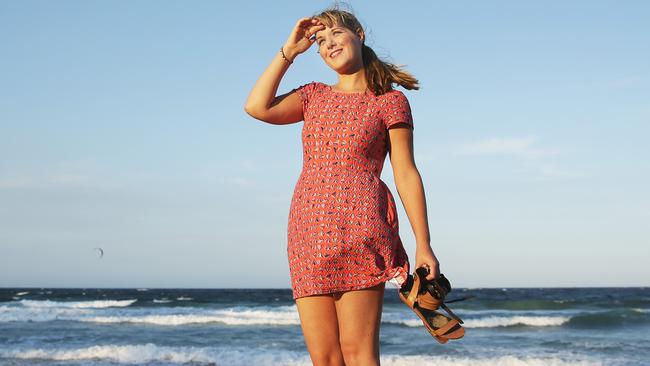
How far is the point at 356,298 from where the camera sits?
2422 mm

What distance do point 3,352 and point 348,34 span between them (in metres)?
11.8

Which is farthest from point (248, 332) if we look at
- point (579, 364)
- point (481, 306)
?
point (481, 306)

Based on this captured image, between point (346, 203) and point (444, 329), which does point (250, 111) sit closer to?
point (346, 203)

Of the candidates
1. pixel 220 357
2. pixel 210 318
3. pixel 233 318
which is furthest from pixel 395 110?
pixel 233 318

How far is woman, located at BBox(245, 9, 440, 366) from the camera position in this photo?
242 cm

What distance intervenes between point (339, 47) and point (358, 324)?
94cm

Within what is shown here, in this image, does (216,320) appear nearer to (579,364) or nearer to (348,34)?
(579,364)

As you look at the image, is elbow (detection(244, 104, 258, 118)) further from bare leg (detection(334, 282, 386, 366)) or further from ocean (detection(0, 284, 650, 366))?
ocean (detection(0, 284, 650, 366))

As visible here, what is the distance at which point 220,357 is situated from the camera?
1239cm

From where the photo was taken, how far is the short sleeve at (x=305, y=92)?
2727mm

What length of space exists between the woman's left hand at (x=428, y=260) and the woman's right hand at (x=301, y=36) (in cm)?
80

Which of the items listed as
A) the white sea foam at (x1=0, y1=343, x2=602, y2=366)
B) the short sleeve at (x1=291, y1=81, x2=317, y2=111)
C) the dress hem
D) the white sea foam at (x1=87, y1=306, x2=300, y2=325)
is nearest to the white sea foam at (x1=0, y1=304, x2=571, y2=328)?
the white sea foam at (x1=87, y1=306, x2=300, y2=325)

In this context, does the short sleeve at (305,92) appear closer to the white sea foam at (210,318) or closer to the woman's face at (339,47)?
the woman's face at (339,47)

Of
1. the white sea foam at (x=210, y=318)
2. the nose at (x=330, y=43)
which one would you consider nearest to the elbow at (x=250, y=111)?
the nose at (x=330, y=43)
